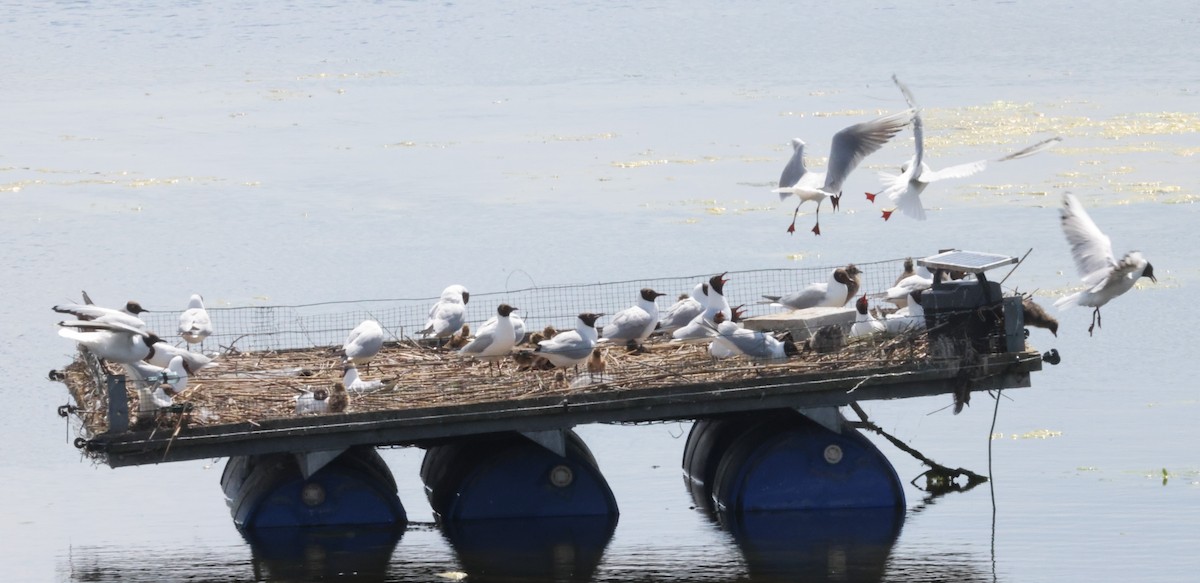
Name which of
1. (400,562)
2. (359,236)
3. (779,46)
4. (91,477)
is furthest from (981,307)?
(779,46)

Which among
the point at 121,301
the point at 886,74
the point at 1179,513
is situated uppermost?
the point at 886,74

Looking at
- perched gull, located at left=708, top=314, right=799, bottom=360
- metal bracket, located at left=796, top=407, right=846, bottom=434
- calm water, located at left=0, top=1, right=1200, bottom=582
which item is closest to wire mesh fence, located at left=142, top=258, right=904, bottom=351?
calm water, located at left=0, top=1, right=1200, bottom=582

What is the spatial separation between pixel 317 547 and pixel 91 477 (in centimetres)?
520

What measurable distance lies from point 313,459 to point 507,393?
1.69 metres

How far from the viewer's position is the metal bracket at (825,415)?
15.7m

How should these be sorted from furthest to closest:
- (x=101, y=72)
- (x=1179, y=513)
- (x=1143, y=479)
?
(x=101, y=72), (x=1143, y=479), (x=1179, y=513)

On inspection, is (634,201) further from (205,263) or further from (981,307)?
(981,307)

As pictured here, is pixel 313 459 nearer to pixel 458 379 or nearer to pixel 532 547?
pixel 458 379

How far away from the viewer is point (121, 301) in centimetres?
2933

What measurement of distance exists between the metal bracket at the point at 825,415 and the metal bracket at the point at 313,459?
13.0ft

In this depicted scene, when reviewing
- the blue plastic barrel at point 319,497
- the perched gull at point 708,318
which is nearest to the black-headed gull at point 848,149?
the perched gull at point 708,318

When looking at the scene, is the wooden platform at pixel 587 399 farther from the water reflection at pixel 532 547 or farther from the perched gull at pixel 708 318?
the water reflection at pixel 532 547

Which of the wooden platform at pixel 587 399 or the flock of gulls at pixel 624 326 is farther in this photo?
the flock of gulls at pixel 624 326

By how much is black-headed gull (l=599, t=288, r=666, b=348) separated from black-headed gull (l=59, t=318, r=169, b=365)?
13.2 ft
